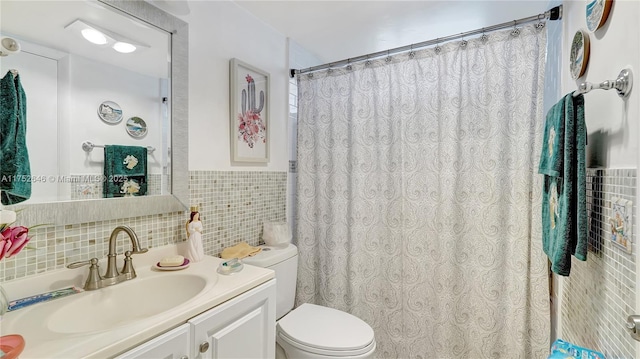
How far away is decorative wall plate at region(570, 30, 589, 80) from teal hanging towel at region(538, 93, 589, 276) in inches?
6.8

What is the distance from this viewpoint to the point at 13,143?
89cm

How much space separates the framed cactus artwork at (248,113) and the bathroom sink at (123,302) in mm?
729

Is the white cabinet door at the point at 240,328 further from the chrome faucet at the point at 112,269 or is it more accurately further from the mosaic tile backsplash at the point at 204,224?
the mosaic tile backsplash at the point at 204,224

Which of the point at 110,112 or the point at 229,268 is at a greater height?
the point at 110,112

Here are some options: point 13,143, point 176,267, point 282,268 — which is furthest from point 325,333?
point 13,143

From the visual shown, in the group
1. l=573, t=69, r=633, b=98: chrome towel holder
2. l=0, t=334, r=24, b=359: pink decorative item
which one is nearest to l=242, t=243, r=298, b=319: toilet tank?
l=0, t=334, r=24, b=359: pink decorative item

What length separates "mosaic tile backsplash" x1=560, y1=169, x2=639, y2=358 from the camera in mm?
702

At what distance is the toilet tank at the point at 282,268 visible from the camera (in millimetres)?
1571

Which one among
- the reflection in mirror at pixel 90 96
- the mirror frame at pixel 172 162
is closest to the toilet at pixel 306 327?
the mirror frame at pixel 172 162

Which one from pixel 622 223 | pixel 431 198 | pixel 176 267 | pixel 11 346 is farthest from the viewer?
pixel 431 198

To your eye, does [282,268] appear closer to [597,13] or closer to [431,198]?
[431,198]

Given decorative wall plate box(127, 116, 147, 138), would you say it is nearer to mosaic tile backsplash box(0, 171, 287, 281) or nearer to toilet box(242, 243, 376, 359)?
mosaic tile backsplash box(0, 171, 287, 281)

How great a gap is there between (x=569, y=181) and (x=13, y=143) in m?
1.76

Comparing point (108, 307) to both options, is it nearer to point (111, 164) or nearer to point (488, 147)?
point (111, 164)
